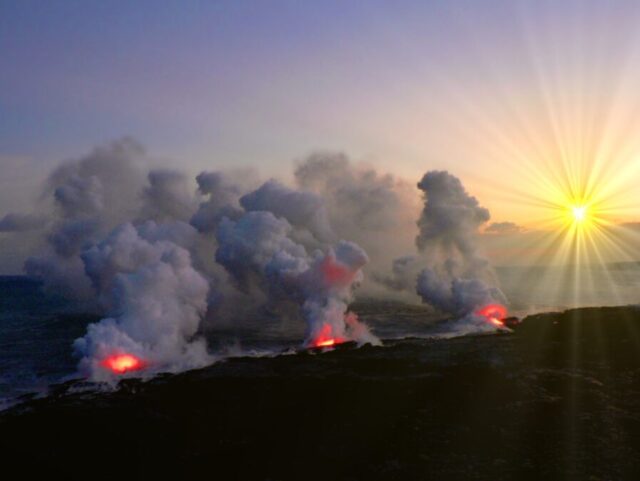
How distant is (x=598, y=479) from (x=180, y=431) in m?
31.7

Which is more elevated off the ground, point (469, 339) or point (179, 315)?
point (179, 315)

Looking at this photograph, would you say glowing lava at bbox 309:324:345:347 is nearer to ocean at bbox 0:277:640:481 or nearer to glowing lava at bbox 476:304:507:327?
ocean at bbox 0:277:640:481

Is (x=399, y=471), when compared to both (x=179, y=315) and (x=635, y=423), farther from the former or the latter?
(x=179, y=315)

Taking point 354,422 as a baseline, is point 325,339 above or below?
above

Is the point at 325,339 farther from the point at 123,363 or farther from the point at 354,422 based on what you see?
the point at 354,422

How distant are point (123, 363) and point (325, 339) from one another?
32.0m

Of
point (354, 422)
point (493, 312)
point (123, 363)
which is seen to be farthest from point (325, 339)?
point (493, 312)

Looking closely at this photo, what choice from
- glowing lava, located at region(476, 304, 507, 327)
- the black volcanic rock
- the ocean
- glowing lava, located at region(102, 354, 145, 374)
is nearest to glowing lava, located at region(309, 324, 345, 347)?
the ocean

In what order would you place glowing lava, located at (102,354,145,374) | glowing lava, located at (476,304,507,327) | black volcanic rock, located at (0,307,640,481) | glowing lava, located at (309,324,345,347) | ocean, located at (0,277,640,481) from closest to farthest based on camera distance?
black volcanic rock, located at (0,307,640,481)
ocean, located at (0,277,640,481)
glowing lava, located at (102,354,145,374)
glowing lava, located at (309,324,345,347)
glowing lava, located at (476,304,507,327)

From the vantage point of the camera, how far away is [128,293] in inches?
2761

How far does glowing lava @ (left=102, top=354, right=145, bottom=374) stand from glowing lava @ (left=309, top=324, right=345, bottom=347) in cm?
2743

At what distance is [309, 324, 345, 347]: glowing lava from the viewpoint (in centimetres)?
7955

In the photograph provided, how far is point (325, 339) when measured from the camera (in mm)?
80625

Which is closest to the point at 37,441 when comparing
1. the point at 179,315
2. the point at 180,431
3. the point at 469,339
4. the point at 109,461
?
the point at 109,461
